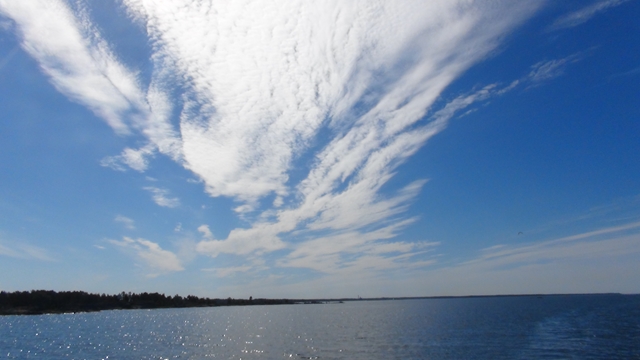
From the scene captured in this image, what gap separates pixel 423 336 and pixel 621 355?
98.2 feet

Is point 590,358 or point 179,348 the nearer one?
point 590,358

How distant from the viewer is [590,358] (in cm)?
4612

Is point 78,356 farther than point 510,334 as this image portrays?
No

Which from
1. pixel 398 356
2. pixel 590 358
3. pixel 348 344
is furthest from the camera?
pixel 348 344

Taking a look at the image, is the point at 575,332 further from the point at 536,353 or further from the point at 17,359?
the point at 17,359

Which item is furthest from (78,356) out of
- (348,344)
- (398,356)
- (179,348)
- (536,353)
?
(536,353)

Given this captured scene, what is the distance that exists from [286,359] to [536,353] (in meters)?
32.2

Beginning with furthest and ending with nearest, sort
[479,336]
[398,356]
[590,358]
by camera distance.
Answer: [479,336] < [398,356] < [590,358]

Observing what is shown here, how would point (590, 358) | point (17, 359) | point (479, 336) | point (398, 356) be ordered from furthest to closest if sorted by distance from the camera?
point (479, 336) → point (17, 359) → point (398, 356) → point (590, 358)

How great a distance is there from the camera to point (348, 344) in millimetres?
62938

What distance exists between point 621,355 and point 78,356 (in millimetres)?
72054

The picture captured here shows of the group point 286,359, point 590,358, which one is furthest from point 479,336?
point 286,359

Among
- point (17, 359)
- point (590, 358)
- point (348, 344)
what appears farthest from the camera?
point (348, 344)

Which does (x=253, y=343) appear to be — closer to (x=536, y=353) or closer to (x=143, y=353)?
(x=143, y=353)
